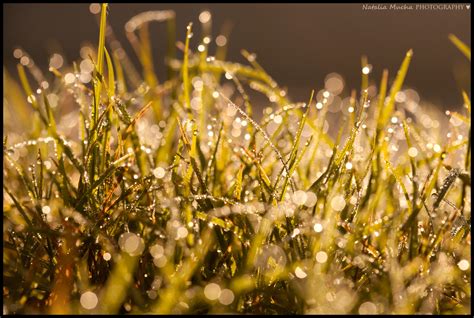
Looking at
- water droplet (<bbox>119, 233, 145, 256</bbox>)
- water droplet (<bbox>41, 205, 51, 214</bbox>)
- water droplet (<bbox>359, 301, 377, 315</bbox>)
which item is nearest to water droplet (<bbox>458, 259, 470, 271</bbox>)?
water droplet (<bbox>359, 301, 377, 315</bbox>)

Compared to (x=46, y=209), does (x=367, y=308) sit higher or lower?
lower

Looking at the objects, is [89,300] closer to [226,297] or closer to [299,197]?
[226,297]

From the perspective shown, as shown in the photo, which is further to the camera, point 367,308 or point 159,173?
point 159,173

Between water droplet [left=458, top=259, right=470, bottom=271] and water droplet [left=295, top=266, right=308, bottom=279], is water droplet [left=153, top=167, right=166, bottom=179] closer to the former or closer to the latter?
water droplet [left=295, top=266, right=308, bottom=279]

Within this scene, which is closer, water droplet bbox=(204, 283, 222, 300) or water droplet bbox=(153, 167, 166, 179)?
water droplet bbox=(204, 283, 222, 300)

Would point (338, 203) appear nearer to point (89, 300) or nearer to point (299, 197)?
point (299, 197)

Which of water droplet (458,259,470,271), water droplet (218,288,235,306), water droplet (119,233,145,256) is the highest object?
water droplet (119,233,145,256)

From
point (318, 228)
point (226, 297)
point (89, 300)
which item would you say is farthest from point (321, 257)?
point (89, 300)

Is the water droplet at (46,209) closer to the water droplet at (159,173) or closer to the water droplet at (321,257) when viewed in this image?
the water droplet at (159,173)

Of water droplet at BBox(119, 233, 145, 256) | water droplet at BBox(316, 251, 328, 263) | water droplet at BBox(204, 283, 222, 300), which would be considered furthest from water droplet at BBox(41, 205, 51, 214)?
water droplet at BBox(316, 251, 328, 263)

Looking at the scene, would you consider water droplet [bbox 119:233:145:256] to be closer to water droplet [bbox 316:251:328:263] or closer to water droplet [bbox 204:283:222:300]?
water droplet [bbox 204:283:222:300]

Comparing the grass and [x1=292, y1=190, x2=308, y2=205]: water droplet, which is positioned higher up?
[x1=292, y1=190, x2=308, y2=205]: water droplet

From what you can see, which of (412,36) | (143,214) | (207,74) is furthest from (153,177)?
(412,36)
